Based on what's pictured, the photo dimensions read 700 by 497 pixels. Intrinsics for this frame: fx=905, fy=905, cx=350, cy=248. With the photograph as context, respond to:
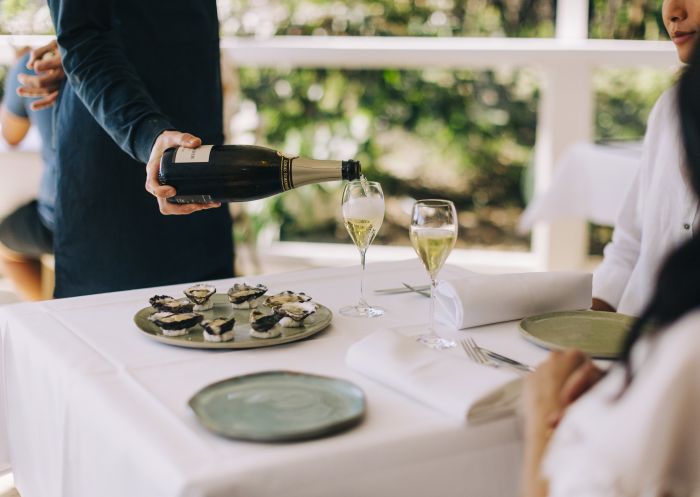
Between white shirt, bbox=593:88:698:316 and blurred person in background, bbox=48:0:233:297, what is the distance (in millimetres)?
823

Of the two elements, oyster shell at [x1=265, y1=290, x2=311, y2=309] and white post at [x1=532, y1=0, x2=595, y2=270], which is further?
white post at [x1=532, y1=0, x2=595, y2=270]

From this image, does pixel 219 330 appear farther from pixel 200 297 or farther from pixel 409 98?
pixel 409 98

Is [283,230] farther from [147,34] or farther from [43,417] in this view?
[43,417]

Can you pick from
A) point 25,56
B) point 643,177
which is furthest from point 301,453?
point 25,56

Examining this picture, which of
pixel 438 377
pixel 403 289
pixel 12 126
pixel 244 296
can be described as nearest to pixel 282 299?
pixel 244 296

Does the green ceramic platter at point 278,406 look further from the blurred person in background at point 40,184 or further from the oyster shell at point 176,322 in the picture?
the blurred person in background at point 40,184

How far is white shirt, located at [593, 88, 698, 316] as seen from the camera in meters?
1.67

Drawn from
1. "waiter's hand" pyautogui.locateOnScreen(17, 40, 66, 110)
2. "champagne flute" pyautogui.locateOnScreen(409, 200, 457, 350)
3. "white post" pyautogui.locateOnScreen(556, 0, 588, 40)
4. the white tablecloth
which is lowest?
the white tablecloth

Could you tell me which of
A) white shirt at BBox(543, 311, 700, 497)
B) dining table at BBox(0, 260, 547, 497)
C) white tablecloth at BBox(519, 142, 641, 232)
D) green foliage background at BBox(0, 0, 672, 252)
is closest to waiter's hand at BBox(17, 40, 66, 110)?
dining table at BBox(0, 260, 547, 497)

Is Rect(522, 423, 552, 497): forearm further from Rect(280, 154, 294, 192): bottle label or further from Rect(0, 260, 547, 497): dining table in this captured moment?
Rect(280, 154, 294, 192): bottle label

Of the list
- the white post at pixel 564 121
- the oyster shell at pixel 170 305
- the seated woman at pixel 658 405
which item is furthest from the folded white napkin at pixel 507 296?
the white post at pixel 564 121

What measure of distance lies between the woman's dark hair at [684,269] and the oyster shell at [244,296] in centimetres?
71

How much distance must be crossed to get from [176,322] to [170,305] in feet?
0.26

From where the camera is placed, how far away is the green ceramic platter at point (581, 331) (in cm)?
120
